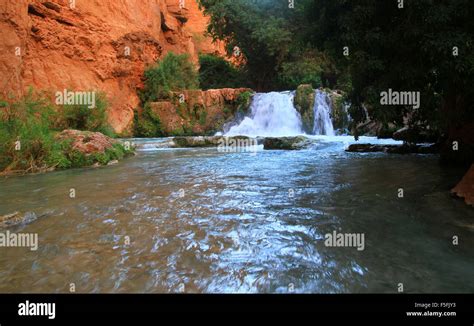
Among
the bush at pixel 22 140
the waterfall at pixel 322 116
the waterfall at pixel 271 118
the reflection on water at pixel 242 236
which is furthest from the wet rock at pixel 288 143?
the bush at pixel 22 140

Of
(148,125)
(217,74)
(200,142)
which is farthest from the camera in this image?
(217,74)

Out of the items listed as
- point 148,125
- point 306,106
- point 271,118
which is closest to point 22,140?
point 271,118

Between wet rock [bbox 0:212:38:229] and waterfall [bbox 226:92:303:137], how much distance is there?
618 inches

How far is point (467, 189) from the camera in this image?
4195 millimetres

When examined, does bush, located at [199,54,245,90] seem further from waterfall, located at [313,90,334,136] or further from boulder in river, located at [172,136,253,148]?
boulder in river, located at [172,136,253,148]

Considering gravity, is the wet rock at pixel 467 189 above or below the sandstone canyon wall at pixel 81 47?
below

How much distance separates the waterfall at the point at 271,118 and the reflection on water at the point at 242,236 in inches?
530

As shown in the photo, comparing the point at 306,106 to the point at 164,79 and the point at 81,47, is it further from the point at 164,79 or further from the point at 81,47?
the point at 81,47

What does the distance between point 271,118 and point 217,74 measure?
45.5 feet

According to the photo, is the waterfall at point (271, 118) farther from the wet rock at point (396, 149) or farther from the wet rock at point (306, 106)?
the wet rock at point (396, 149)

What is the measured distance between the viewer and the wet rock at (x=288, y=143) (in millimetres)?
12961

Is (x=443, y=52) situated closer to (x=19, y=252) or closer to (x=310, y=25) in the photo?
(x=310, y=25)
